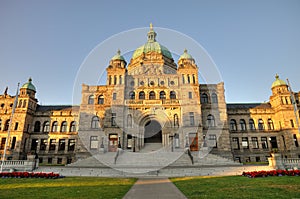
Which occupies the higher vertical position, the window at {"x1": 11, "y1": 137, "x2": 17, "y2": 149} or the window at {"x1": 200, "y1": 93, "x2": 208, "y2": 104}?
the window at {"x1": 200, "y1": 93, "x2": 208, "y2": 104}

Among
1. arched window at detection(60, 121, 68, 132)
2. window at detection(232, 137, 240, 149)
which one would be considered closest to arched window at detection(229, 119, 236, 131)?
window at detection(232, 137, 240, 149)

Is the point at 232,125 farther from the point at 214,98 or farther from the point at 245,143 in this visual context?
the point at 214,98

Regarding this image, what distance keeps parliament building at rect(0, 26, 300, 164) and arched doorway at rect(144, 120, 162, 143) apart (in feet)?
0.68

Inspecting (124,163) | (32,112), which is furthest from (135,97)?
(32,112)

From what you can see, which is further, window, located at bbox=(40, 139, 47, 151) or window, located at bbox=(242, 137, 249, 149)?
window, located at bbox=(40, 139, 47, 151)

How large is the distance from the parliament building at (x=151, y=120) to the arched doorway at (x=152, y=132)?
207 mm

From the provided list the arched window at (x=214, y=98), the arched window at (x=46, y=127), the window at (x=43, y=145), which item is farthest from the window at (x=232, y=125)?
the arched window at (x=46, y=127)

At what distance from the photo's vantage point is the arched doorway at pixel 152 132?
40.0 meters

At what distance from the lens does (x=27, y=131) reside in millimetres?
42656

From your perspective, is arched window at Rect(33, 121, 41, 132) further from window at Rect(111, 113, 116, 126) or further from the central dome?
the central dome

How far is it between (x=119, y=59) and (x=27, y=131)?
2589cm

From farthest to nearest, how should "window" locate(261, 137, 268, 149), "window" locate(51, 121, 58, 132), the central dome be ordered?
the central dome < "window" locate(51, 121, 58, 132) < "window" locate(261, 137, 268, 149)

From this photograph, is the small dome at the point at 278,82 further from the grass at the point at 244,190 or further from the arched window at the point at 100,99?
the arched window at the point at 100,99

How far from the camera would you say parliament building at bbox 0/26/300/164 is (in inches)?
1486
